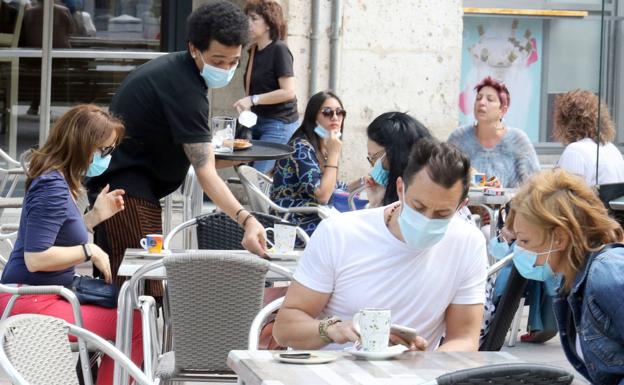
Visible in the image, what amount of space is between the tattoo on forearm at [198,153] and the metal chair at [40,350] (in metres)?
1.84

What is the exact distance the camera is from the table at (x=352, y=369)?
3.28 meters

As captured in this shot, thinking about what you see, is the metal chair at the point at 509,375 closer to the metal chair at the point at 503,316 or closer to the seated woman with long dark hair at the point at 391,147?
the metal chair at the point at 503,316

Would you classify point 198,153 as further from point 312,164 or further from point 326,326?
point 326,326

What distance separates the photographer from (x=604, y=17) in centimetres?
735

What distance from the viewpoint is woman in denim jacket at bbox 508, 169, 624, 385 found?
11.3ft

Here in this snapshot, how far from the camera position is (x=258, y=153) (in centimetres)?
727

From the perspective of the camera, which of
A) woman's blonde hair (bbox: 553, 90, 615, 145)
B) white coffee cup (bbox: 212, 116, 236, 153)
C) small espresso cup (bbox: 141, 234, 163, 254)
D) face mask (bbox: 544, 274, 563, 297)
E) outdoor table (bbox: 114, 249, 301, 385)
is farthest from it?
woman's blonde hair (bbox: 553, 90, 615, 145)

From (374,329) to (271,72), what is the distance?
584 cm

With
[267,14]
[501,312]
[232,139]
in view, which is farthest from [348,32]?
[501,312]

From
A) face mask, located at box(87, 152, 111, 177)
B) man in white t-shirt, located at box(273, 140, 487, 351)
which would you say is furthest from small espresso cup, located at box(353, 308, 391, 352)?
face mask, located at box(87, 152, 111, 177)

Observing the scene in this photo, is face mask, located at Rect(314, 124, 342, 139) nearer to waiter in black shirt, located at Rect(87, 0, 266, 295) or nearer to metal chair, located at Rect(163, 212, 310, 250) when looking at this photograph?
metal chair, located at Rect(163, 212, 310, 250)

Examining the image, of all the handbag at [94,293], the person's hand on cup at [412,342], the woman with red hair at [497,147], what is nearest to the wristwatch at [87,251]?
the handbag at [94,293]

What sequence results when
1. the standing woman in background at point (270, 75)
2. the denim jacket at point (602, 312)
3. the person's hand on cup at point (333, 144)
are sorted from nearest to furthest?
the denim jacket at point (602, 312), the person's hand on cup at point (333, 144), the standing woman in background at point (270, 75)

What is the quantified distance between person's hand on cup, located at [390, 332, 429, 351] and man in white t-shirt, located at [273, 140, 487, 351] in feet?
0.63
